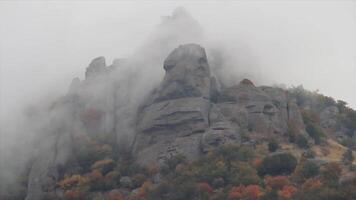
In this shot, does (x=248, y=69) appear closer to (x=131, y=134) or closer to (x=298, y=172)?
(x=131, y=134)

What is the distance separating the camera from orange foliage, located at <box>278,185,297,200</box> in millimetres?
110125

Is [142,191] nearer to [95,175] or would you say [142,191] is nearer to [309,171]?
[95,175]

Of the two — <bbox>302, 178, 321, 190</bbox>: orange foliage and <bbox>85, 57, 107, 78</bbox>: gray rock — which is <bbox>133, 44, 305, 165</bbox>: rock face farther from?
<bbox>85, 57, 107, 78</bbox>: gray rock

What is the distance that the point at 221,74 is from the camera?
161375mm

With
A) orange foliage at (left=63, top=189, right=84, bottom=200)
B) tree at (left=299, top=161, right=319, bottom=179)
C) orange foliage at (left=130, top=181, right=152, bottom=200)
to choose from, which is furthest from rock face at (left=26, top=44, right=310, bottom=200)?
tree at (left=299, top=161, right=319, bottom=179)

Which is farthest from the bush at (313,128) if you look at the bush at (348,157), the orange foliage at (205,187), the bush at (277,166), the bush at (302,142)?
the orange foliage at (205,187)

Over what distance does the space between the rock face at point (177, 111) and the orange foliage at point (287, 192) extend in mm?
19721

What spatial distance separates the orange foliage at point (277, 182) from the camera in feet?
384

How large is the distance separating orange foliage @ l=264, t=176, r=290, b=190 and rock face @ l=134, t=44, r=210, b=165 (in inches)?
591

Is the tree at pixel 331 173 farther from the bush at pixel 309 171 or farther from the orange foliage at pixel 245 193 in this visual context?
the orange foliage at pixel 245 193

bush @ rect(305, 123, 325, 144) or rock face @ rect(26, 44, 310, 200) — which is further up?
rock face @ rect(26, 44, 310, 200)

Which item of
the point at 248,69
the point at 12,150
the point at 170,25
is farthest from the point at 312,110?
the point at 12,150

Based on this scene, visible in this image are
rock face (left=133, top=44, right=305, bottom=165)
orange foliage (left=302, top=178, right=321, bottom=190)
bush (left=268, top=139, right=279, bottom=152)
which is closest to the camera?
orange foliage (left=302, top=178, right=321, bottom=190)

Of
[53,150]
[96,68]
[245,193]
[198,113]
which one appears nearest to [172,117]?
[198,113]
